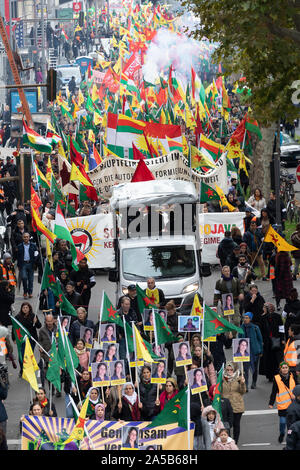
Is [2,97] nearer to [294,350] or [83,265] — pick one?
[83,265]

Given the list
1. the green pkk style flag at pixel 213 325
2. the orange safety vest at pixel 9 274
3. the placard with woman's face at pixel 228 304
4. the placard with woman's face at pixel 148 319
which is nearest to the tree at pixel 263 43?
the placard with woman's face at pixel 228 304

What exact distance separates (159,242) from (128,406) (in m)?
6.88

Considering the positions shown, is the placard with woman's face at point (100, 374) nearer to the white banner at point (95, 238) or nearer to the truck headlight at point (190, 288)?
the truck headlight at point (190, 288)

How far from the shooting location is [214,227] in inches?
965

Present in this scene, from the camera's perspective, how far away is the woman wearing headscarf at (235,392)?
14.7m

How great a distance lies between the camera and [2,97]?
8325 cm

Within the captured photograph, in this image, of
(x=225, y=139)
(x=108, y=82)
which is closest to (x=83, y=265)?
(x=225, y=139)

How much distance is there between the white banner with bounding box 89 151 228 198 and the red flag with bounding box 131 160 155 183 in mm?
1648

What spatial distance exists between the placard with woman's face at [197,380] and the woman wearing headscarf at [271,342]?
2.96 meters

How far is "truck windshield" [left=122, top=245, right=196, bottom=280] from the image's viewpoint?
68.1ft

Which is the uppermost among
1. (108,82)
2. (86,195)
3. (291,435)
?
(108,82)

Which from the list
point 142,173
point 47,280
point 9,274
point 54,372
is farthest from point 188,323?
point 142,173

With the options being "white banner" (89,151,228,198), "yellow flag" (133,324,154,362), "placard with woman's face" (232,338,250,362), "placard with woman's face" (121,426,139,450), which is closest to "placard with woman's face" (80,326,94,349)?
"yellow flag" (133,324,154,362)
